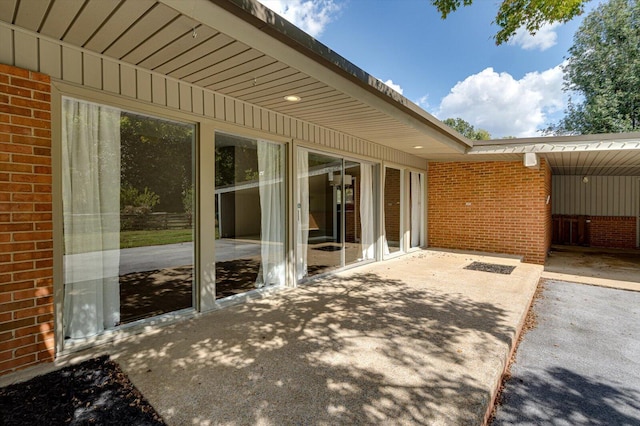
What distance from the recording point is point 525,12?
15.5 feet

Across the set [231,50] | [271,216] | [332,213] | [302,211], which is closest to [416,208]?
[332,213]

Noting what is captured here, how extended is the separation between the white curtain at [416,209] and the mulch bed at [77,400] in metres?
6.98

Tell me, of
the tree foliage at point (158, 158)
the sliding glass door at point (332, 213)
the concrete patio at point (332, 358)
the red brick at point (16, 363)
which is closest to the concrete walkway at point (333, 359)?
the concrete patio at point (332, 358)

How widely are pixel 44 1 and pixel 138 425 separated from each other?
2530 millimetres

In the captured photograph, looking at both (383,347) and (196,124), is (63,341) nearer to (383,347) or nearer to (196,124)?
(196,124)

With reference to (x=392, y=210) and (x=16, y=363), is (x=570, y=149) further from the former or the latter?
(x=16, y=363)

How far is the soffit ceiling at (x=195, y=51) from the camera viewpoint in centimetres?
206

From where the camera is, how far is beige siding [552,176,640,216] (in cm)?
1003

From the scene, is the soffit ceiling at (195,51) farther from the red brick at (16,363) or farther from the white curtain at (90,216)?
the red brick at (16,363)

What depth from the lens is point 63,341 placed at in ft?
8.75

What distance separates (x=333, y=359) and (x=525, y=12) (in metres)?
5.32

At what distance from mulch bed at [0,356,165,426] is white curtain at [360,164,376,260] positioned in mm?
4970

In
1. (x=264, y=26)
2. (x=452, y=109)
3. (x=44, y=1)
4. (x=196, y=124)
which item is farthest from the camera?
(x=452, y=109)

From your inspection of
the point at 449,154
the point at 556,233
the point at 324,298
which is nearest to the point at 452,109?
the point at 556,233
